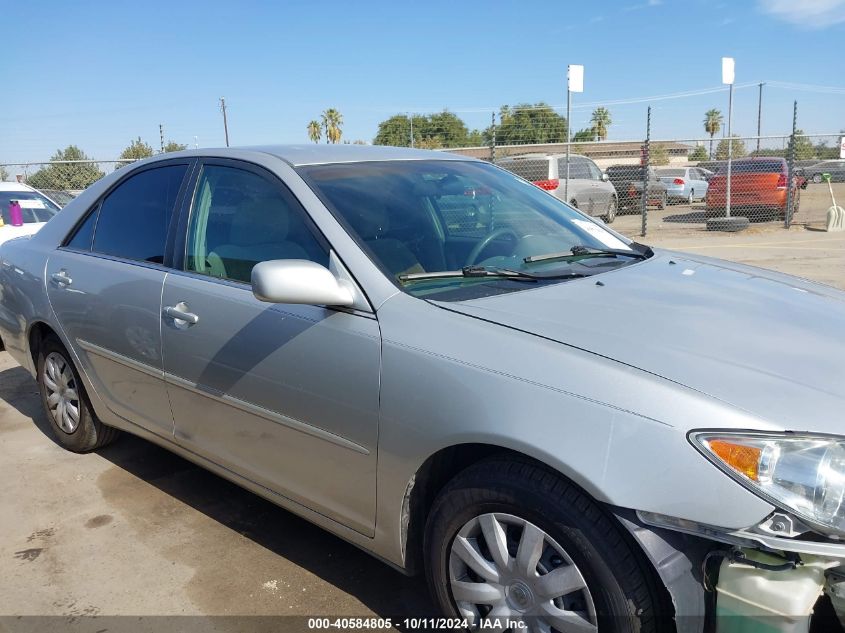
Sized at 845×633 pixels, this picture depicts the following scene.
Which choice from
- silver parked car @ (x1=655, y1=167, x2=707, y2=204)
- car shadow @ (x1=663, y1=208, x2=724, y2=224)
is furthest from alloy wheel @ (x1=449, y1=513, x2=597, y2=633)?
silver parked car @ (x1=655, y1=167, x2=707, y2=204)

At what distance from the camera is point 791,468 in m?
1.63

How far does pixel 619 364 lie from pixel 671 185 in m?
23.2

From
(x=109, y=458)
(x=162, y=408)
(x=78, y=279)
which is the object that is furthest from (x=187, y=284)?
(x=109, y=458)

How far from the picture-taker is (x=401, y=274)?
2.45 meters

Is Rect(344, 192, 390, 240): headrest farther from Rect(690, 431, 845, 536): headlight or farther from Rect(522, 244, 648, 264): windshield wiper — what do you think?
Rect(690, 431, 845, 536): headlight

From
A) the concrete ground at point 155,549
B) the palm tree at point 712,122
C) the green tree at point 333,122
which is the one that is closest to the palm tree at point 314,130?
the green tree at point 333,122

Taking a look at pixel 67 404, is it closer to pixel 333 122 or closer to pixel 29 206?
pixel 29 206

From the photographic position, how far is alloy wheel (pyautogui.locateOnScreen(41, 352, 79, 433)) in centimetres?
397

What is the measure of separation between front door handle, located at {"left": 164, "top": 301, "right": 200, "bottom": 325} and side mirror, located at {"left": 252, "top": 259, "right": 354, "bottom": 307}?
695mm

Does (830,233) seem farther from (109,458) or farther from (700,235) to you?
(109,458)

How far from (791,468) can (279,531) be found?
89.0 inches

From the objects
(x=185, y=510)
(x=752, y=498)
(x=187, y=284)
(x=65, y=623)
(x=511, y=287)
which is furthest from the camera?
(x=185, y=510)

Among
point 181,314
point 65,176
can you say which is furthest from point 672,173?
point 181,314

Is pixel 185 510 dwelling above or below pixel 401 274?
below
